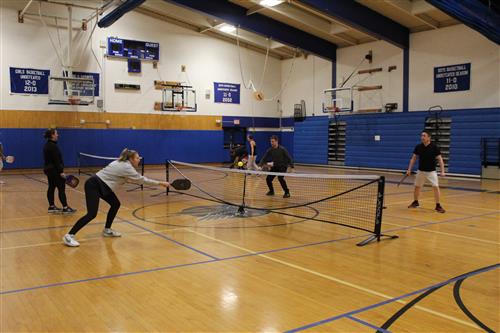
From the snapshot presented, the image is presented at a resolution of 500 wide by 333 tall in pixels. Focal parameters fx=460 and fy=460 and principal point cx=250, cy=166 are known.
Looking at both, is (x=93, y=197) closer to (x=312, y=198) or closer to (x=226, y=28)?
(x=312, y=198)

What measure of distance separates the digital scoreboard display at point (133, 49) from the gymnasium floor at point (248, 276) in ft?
49.4

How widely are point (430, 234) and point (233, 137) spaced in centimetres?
2075

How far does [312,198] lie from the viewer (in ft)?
43.1

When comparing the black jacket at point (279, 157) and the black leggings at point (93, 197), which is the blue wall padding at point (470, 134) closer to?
the black jacket at point (279, 157)

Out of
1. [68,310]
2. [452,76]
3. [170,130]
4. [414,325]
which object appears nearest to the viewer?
[414,325]

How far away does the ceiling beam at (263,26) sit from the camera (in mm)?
20953

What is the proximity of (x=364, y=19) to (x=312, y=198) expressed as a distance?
1069cm

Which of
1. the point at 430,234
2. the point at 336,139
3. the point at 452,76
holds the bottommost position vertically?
the point at 430,234

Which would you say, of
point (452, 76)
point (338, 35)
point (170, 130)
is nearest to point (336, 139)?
point (338, 35)

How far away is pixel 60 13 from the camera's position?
21938mm

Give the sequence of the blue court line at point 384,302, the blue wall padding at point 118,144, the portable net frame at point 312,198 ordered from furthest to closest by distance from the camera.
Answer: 1. the blue wall padding at point 118,144
2. the portable net frame at point 312,198
3. the blue court line at point 384,302

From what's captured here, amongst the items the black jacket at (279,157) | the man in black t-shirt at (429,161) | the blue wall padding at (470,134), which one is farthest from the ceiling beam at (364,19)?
the man in black t-shirt at (429,161)

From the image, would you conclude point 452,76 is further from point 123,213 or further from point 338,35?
point 123,213

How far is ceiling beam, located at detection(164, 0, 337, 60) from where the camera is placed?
20953mm
